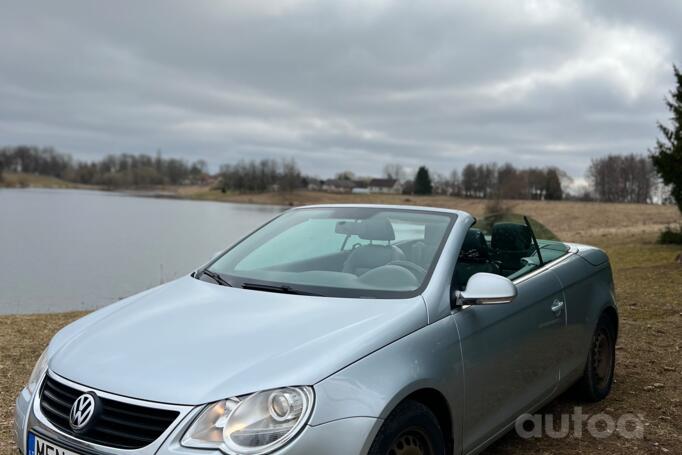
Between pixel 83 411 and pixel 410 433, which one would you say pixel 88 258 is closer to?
pixel 83 411

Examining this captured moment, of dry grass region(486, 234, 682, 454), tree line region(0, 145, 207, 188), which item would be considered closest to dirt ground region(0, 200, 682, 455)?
dry grass region(486, 234, 682, 454)

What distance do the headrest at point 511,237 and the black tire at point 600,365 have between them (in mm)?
980

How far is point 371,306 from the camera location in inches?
109

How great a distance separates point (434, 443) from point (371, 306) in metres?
0.67

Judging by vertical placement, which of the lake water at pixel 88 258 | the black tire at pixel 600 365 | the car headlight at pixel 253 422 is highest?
the car headlight at pixel 253 422

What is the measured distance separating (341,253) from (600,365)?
2.48 metres

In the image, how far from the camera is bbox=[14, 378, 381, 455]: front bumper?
6.71 feet

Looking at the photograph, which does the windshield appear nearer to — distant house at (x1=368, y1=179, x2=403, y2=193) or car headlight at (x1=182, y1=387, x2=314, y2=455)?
car headlight at (x1=182, y1=387, x2=314, y2=455)

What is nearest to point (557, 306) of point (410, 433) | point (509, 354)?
point (509, 354)

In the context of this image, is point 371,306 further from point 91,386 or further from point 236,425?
point 91,386

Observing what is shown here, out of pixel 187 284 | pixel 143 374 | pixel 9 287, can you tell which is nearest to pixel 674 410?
pixel 187 284

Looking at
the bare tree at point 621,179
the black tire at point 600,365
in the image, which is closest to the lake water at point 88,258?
the black tire at point 600,365

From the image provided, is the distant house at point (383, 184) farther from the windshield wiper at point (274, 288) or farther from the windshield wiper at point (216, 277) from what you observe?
the windshield wiper at point (274, 288)

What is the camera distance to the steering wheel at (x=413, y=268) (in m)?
3.09
